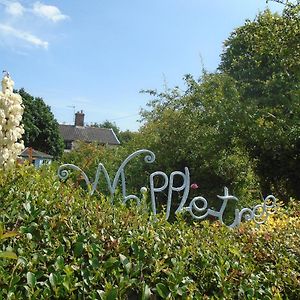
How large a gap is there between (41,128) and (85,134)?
21544 mm

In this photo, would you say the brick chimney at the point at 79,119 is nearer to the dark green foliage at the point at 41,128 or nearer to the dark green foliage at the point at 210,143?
the dark green foliage at the point at 41,128

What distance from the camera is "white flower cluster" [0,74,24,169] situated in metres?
3.59

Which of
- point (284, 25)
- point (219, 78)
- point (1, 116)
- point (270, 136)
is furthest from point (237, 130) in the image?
point (1, 116)

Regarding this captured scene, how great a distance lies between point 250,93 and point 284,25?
9.42 meters

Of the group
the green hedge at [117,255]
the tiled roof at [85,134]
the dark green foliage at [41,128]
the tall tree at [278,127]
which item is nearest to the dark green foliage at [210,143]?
the tall tree at [278,127]

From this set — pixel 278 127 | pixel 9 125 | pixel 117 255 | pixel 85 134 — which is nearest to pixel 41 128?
pixel 85 134

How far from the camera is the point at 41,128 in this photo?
39.4 meters

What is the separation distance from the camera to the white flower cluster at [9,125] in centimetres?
359

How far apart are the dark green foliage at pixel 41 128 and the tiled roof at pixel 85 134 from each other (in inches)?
620

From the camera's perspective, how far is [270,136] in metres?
9.96

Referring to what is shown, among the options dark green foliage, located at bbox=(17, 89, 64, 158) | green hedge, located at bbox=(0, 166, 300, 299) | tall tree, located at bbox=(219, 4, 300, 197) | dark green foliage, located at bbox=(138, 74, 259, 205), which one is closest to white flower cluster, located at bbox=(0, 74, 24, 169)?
green hedge, located at bbox=(0, 166, 300, 299)

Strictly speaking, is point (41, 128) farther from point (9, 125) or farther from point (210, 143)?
point (9, 125)

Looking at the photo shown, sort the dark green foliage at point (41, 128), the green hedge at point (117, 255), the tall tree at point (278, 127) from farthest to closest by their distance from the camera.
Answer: the dark green foliage at point (41, 128) < the tall tree at point (278, 127) < the green hedge at point (117, 255)

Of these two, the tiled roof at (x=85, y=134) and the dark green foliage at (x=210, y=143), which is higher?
the tiled roof at (x=85, y=134)
